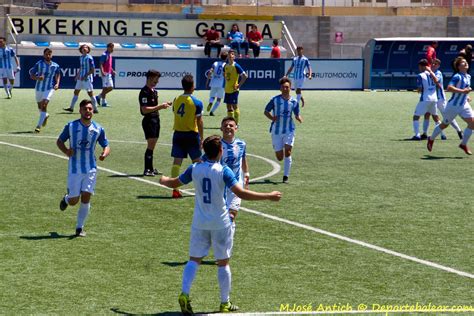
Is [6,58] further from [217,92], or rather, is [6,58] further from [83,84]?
[217,92]

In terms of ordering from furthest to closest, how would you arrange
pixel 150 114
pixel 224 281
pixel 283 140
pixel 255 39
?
pixel 255 39, pixel 150 114, pixel 283 140, pixel 224 281

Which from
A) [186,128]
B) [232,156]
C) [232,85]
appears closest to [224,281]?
[232,156]

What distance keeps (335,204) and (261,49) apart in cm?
3778

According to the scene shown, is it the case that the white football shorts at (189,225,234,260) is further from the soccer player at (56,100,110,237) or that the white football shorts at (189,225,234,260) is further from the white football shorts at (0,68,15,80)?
the white football shorts at (0,68,15,80)

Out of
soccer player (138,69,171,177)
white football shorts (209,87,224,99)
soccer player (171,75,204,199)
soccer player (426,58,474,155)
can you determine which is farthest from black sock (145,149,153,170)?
white football shorts (209,87,224,99)

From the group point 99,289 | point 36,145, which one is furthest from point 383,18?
point 99,289

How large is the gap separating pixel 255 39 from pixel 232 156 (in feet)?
131

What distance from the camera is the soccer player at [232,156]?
12992 millimetres

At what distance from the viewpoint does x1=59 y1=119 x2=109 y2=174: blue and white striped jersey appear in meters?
14.4

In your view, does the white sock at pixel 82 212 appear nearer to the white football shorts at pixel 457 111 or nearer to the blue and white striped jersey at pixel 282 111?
the blue and white striped jersey at pixel 282 111

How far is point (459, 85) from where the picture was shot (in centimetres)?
2498

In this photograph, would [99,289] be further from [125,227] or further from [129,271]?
[125,227]

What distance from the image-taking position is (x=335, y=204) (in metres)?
17.9

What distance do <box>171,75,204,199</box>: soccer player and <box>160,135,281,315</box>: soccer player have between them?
783 cm
